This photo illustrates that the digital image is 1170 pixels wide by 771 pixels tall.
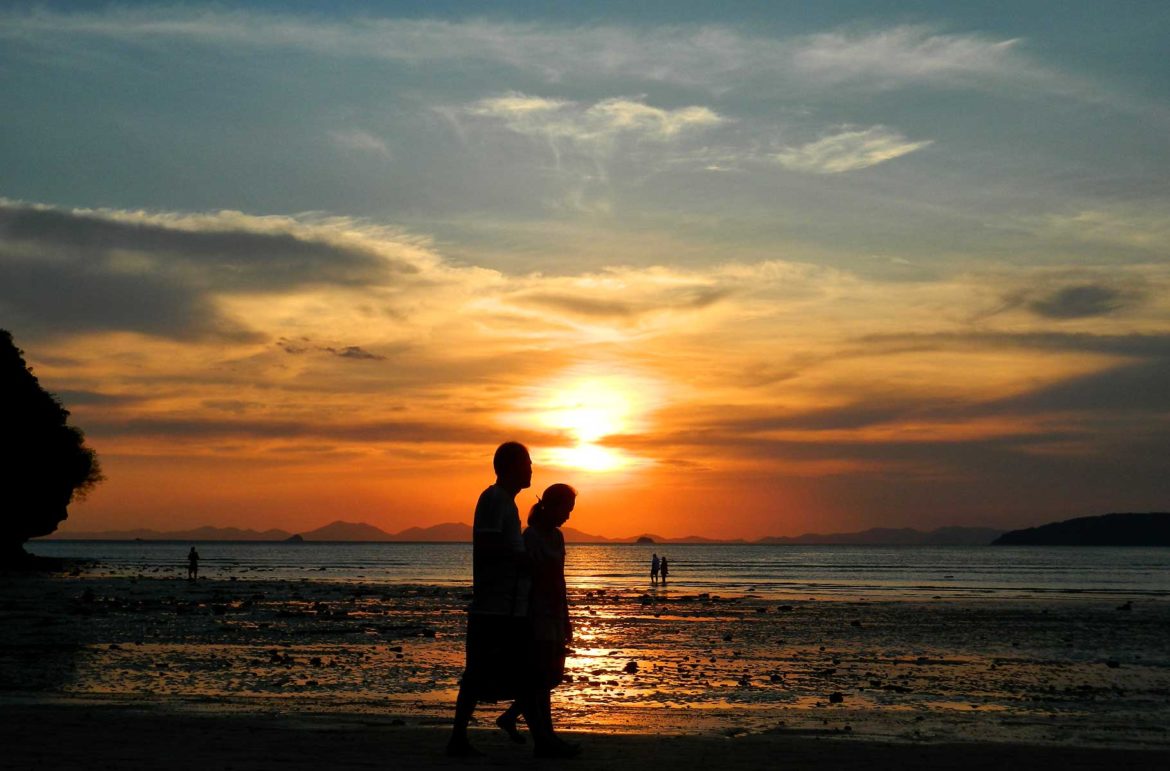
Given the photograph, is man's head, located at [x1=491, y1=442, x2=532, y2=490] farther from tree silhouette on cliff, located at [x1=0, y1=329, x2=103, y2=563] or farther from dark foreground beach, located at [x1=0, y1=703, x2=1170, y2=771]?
tree silhouette on cliff, located at [x1=0, y1=329, x2=103, y2=563]

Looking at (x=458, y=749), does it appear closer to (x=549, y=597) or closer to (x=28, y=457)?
(x=549, y=597)

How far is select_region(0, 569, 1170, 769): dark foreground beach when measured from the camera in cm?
1096

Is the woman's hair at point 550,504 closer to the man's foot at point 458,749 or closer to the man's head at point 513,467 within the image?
the man's head at point 513,467

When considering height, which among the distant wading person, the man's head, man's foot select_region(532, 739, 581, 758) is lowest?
man's foot select_region(532, 739, 581, 758)

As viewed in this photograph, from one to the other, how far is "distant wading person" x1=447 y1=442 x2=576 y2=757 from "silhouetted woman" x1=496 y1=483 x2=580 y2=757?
42mm

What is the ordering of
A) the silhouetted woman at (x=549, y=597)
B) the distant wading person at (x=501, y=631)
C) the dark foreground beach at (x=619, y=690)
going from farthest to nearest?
the dark foreground beach at (x=619, y=690), the silhouetted woman at (x=549, y=597), the distant wading person at (x=501, y=631)

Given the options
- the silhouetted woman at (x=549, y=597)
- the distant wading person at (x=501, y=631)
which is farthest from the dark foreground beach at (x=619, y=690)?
→ the silhouetted woman at (x=549, y=597)

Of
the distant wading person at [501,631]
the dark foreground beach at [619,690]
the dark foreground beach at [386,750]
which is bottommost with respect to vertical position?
the dark foreground beach at [619,690]

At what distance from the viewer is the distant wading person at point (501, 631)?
10.3 meters

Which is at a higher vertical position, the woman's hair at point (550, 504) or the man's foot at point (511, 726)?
the woman's hair at point (550, 504)

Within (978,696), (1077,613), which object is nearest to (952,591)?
(1077,613)

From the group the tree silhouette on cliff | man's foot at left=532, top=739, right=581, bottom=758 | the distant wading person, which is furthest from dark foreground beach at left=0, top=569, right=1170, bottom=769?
the tree silhouette on cliff

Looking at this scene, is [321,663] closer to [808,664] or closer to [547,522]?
[808,664]

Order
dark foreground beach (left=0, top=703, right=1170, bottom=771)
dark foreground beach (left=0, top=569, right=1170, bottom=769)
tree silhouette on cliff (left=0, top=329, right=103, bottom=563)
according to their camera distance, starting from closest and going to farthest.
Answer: dark foreground beach (left=0, top=703, right=1170, bottom=771) → dark foreground beach (left=0, top=569, right=1170, bottom=769) → tree silhouette on cliff (left=0, top=329, right=103, bottom=563)
